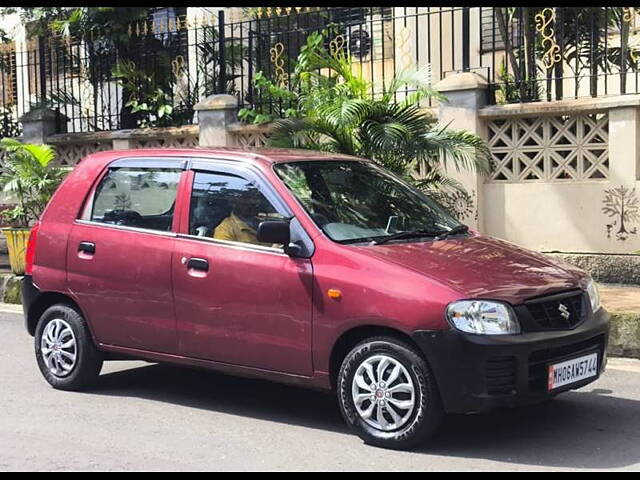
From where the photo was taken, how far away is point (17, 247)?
12641 millimetres

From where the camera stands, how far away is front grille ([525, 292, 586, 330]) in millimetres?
5660

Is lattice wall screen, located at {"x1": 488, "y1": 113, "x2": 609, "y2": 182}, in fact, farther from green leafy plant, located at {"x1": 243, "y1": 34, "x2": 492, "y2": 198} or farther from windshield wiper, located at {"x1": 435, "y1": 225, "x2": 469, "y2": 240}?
windshield wiper, located at {"x1": 435, "y1": 225, "x2": 469, "y2": 240}

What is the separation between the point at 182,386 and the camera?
24.9ft

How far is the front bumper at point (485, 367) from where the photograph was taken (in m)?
5.46

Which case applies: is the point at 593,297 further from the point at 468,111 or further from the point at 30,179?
the point at 30,179

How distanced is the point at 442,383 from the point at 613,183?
5644 millimetres

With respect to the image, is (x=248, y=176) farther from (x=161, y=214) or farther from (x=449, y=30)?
(x=449, y=30)

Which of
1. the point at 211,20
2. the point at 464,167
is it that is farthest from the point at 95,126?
the point at 464,167

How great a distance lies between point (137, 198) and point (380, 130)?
3527mm

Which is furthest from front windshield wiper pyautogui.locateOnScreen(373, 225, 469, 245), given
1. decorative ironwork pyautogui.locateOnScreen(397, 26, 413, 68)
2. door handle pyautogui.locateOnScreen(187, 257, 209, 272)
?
decorative ironwork pyautogui.locateOnScreen(397, 26, 413, 68)

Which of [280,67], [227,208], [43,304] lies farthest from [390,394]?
[280,67]

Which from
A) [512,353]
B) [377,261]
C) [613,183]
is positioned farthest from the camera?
[613,183]

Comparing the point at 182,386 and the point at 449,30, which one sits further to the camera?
the point at 449,30

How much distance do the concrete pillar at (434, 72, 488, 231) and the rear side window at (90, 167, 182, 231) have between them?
4.87 m
